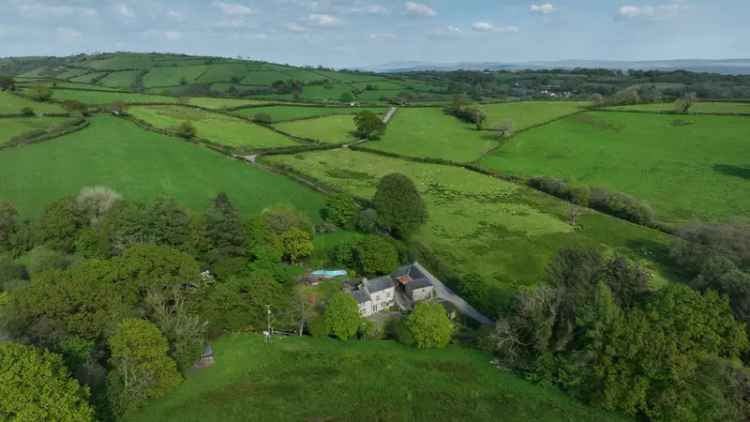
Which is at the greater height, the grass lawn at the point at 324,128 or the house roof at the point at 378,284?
the grass lawn at the point at 324,128

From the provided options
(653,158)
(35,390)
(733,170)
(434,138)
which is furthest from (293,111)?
(35,390)

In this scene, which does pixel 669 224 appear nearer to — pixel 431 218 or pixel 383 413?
pixel 431 218

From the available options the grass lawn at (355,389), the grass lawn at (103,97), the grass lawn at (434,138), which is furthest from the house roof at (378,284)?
the grass lawn at (103,97)

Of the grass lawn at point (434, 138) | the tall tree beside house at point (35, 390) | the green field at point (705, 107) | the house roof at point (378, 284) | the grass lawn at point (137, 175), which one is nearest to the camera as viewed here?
the tall tree beside house at point (35, 390)

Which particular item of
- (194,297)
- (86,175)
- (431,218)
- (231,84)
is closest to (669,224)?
(431,218)

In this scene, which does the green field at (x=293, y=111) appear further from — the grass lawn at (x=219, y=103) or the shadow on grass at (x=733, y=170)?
the shadow on grass at (x=733, y=170)

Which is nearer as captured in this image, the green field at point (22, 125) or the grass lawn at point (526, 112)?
the green field at point (22, 125)

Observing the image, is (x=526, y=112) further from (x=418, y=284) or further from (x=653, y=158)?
(x=418, y=284)
